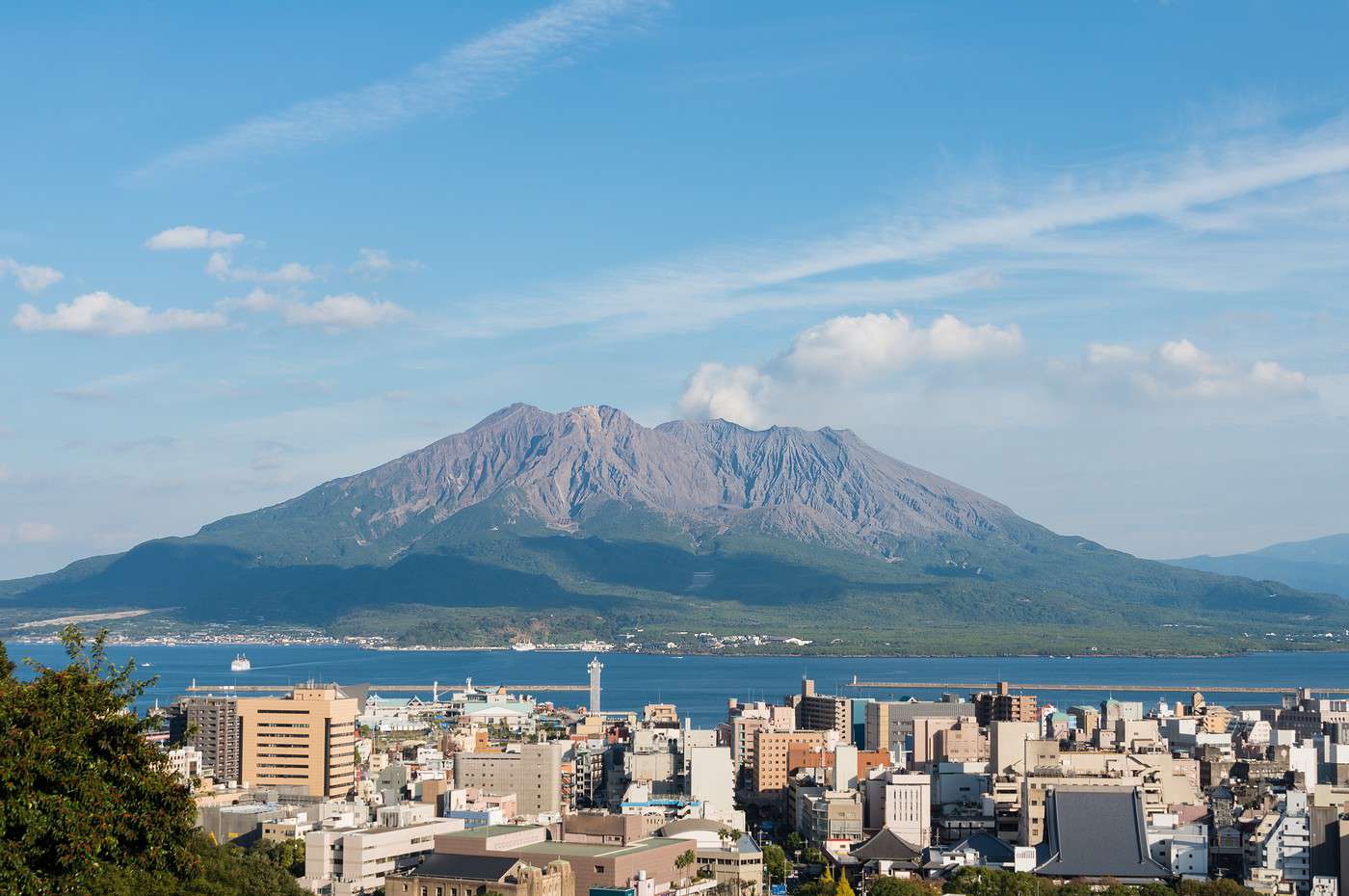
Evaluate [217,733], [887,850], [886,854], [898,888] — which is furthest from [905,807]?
A: [217,733]

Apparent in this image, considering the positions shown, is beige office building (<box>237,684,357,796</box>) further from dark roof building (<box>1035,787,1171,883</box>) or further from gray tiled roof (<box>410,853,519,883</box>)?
dark roof building (<box>1035,787,1171,883</box>)

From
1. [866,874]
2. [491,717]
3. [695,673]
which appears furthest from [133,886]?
[695,673]

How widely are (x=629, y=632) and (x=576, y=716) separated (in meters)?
93.7

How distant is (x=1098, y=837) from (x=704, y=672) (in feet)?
325

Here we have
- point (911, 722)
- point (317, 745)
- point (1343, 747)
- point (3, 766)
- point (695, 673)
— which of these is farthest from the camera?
point (695, 673)

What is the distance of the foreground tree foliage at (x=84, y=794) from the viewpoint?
15336mm

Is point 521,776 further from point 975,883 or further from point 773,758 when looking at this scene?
point 975,883

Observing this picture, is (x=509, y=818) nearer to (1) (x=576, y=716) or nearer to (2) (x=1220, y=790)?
(2) (x=1220, y=790)

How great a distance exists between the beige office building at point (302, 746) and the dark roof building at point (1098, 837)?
20.4m

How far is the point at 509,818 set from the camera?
134ft

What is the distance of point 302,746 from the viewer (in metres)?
51.1

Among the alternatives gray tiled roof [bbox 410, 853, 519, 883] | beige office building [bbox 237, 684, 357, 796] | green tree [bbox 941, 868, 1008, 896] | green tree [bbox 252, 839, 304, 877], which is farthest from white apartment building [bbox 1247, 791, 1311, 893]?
beige office building [bbox 237, 684, 357, 796]

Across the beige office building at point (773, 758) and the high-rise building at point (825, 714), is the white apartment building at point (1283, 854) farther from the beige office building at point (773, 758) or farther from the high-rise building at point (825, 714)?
the high-rise building at point (825, 714)

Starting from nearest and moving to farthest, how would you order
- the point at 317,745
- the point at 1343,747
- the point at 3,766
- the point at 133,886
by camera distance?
the point at 3,766 < the point at 133,886 < the point at 317,745 < the point at 1343,747
